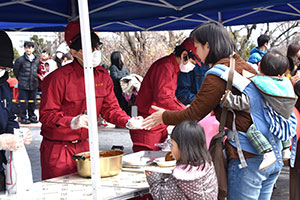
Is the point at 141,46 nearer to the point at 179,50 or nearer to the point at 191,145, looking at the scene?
the point at 179,50

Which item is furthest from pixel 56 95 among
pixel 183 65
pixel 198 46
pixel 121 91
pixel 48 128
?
pixel 121 91

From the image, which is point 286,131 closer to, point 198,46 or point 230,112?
point 230,112

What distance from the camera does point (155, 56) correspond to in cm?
1664

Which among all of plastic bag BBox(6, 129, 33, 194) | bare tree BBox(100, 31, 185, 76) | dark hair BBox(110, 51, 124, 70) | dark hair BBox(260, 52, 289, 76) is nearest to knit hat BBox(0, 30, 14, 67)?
plastic bag BBox(6, 129, 33, 194)

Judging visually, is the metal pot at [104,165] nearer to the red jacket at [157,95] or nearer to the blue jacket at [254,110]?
the blue jacket at [254,110]

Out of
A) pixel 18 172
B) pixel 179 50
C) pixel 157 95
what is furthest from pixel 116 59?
pixel 18 172

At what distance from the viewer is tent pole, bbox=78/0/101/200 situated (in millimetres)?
2072

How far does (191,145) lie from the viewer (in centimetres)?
225

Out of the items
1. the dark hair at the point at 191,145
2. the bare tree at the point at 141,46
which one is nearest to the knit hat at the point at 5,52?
the dark hair at the point at 191,145

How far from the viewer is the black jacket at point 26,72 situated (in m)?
9.80

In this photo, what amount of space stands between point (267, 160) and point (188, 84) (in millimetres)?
2965

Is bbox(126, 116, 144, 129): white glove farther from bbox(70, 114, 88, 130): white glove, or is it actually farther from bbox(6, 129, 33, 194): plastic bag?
bbox(6, 129, 33, 194): plastic bag

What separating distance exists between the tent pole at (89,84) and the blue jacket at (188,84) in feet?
9.88

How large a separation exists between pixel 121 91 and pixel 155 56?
7328 millimetres
